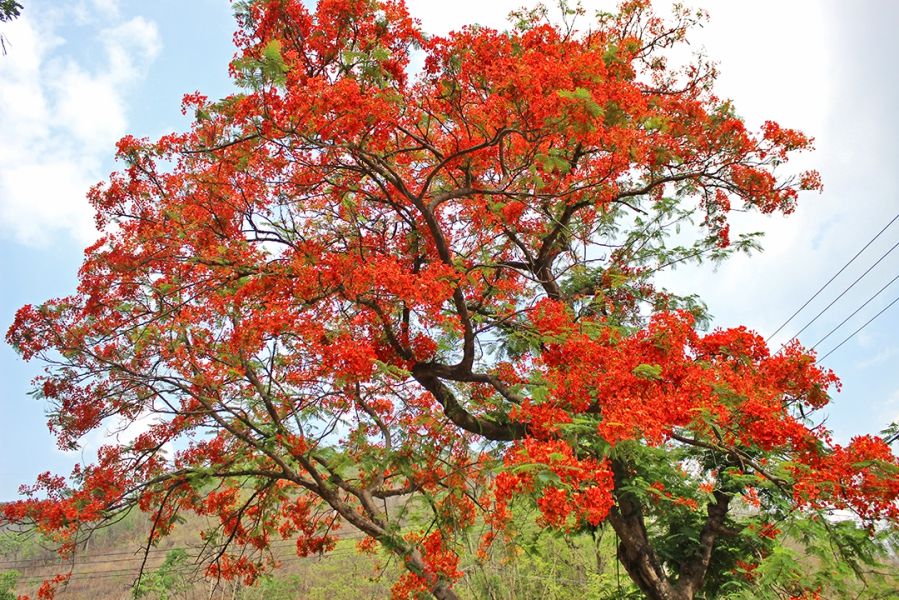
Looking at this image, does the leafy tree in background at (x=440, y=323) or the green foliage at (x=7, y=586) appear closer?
the leafy tree in background at (x=440, y=323)

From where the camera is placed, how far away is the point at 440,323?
18.6ft

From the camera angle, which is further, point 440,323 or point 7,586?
point 7,586

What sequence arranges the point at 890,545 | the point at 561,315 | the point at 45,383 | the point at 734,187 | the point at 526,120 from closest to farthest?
1. the point at 890,545
2. the point at 526,120
3. the point at 561,315
4. the point at 45,383
5. the point at 734,187

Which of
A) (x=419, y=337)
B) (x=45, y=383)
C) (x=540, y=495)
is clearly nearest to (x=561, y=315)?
(x=419, y=337)

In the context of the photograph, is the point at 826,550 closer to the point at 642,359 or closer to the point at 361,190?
the point at 642,359

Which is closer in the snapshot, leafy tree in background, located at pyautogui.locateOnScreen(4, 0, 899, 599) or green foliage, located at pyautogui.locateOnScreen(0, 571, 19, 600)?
leafy tree in background, located at pyautogui.locateOnScreen(4, 0, 899, 599)

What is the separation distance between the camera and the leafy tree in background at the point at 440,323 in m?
4.70

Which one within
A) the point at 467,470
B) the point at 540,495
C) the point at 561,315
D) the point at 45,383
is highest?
the point at 45,383

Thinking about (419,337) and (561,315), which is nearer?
(561,315)

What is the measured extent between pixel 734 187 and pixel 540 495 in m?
5.53

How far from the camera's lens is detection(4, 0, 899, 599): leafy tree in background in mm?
4695

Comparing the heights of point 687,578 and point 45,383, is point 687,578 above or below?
below

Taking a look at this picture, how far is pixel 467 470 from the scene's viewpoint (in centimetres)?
628

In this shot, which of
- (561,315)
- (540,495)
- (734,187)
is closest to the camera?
(540,495)
